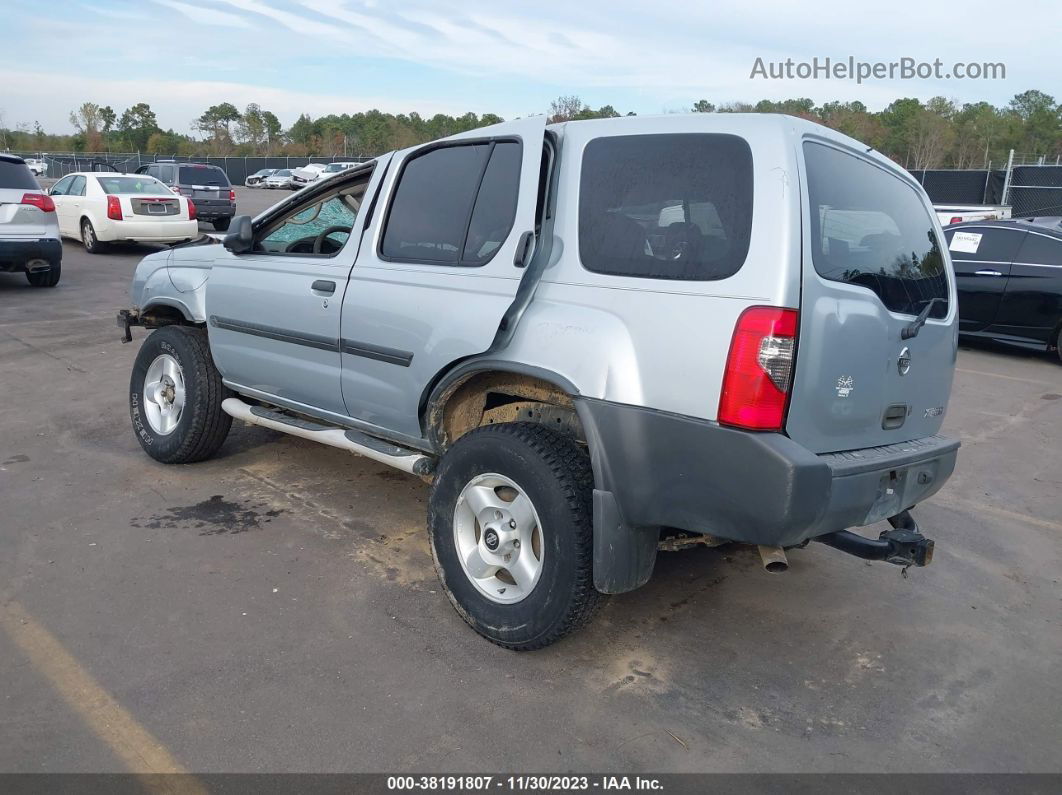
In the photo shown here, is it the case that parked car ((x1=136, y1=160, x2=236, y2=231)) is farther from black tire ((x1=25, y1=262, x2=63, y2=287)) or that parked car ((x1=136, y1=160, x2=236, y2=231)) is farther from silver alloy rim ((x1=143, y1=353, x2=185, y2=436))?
silver alloy rim ((x1=143, y1=353, x2=185, y2=436))

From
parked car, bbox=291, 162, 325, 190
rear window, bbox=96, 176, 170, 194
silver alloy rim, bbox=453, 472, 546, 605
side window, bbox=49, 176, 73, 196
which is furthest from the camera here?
parked car, bbox=291, 162, 325, 190

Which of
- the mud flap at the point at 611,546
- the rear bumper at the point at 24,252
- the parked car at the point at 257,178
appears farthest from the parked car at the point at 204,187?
the parked car at the point at 257,178

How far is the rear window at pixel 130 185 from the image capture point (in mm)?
15789

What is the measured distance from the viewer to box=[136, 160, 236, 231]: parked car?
2069cm

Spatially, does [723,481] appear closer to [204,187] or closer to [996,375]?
[996,375]

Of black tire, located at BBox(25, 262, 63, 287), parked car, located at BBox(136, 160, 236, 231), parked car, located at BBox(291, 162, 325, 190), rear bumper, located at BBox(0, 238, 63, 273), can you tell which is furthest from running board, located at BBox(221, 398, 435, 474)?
parked car, located at BBox(291, 162, 325, 190)

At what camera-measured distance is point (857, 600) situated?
3.94m

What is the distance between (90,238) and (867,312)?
16.5 metres

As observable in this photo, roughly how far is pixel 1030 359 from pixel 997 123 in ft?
172

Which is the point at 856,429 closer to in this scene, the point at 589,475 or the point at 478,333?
the point at 589,475

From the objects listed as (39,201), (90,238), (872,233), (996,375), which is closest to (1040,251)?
(996,375)

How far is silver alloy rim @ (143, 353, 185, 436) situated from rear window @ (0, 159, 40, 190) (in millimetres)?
7530

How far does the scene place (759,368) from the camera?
2.71m

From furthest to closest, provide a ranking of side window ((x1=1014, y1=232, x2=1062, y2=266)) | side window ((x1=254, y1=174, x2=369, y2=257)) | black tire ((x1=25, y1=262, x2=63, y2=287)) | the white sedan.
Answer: the white sedan → black tire ((x1=25, y1=262, x2=63, y2=287)) → side window ((x1=1014, y1=232, x2=1062, y2=266)) → side window ((x1=254, y1=174, x2=369, y2=257))
